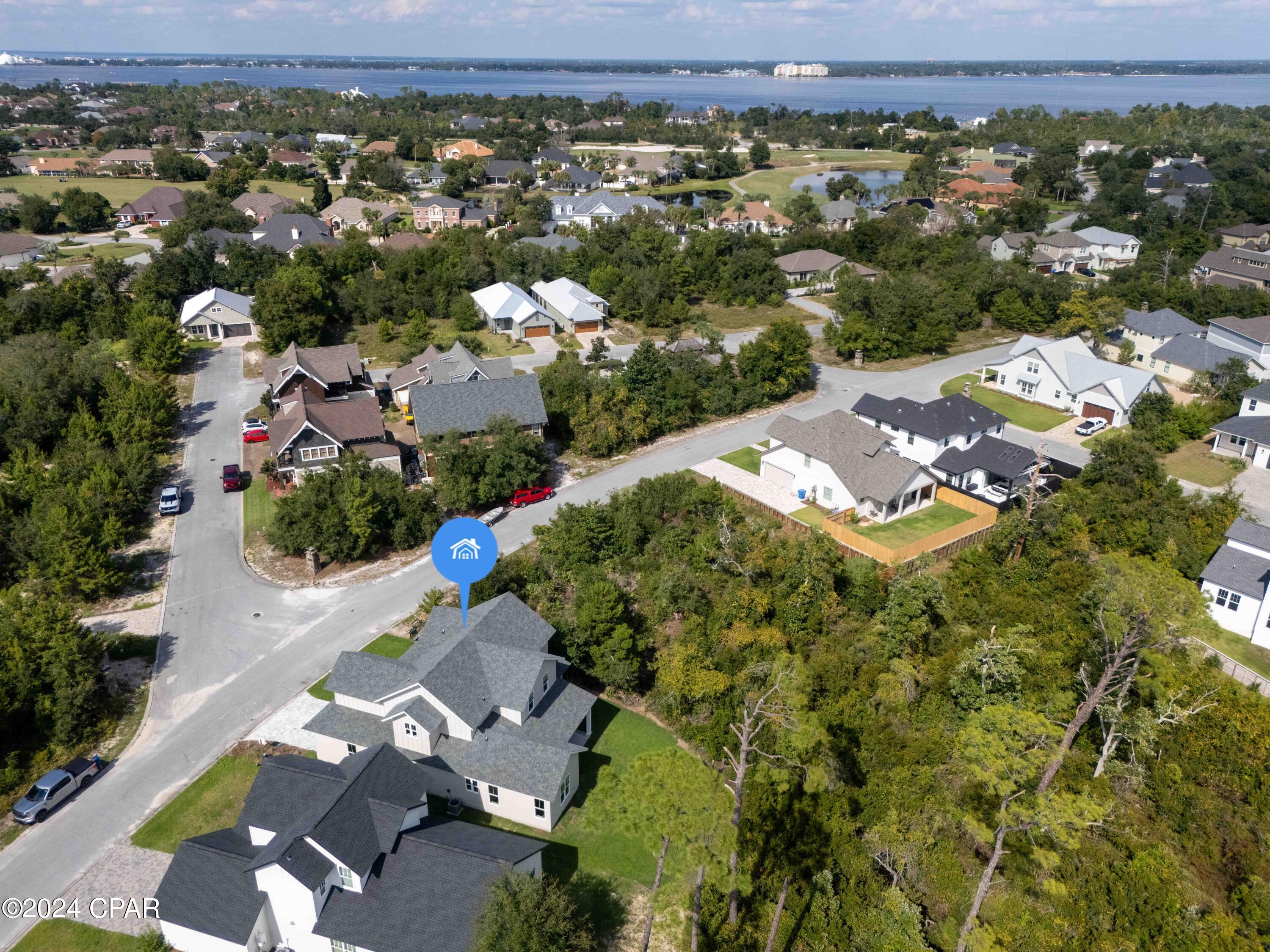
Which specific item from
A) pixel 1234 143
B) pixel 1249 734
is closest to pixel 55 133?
pixel 1249 734

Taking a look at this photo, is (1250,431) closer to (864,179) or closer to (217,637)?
(217,637)

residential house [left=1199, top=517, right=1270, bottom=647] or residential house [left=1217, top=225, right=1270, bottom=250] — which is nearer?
residential house [left=1199, top=517, right=1270, bottom=647]

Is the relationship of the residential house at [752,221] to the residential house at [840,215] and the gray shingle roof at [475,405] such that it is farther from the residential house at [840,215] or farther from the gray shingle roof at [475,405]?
the gray shingle roof at [475,405]

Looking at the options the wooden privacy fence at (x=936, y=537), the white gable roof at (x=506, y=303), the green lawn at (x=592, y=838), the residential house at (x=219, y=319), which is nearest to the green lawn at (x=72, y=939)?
the green lawn at (x=592, y=838)

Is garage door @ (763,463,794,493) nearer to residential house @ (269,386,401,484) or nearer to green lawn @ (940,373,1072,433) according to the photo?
green lawn @ (940,373,1072,433)

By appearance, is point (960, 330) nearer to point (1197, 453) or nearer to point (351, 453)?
point (1197, 453)

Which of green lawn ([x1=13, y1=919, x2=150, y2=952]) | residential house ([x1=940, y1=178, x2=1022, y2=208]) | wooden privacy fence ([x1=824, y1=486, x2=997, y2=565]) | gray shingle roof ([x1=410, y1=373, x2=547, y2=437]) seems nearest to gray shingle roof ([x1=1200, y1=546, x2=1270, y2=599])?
wooden privacy fence ([x1=824, y1=486, x2=997, y2=565])
